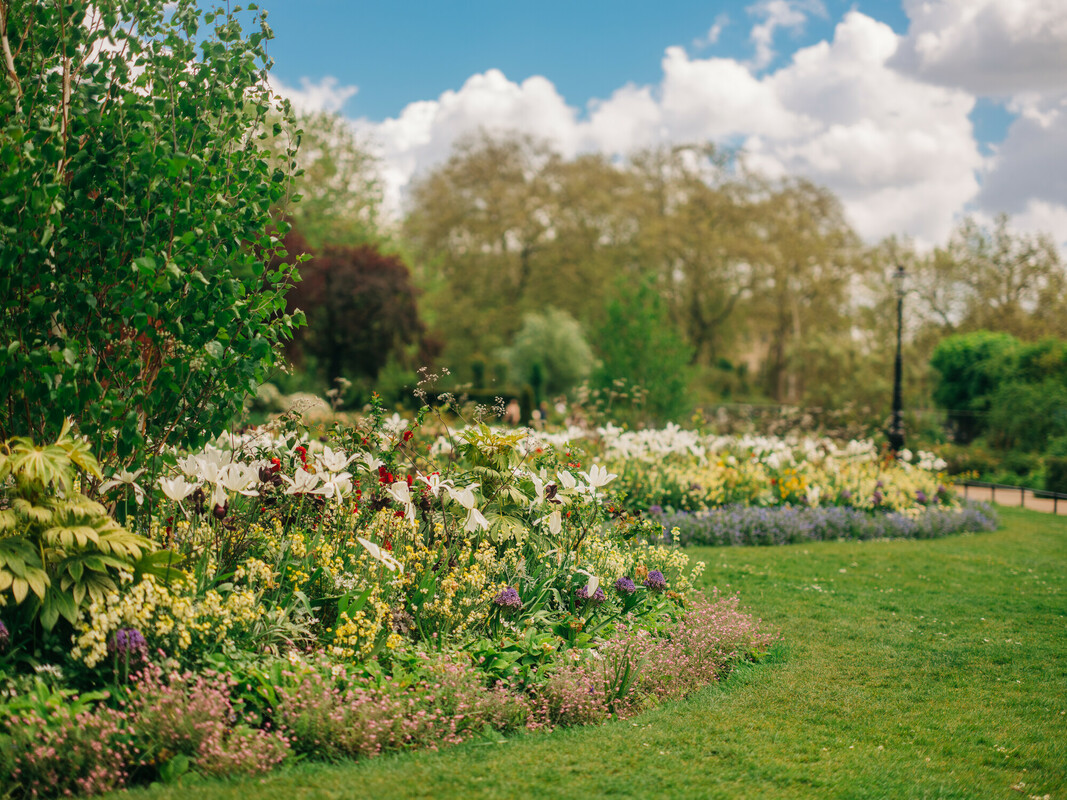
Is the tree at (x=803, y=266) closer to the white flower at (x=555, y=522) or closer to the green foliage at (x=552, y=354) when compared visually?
the green foliage at (x=552, y=354)

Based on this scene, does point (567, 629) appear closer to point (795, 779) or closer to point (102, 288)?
point (795, 779)

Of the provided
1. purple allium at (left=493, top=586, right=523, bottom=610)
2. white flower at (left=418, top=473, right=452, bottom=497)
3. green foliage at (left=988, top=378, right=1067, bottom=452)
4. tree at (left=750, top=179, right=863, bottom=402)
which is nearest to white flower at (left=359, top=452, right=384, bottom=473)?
white flower at (left=418, top=473, right=452, bottom=497)

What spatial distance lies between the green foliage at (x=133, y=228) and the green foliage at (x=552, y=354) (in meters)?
22.4

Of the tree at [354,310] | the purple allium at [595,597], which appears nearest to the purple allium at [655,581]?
the purple allium at [595,597]

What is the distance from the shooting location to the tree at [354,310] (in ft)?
73.2

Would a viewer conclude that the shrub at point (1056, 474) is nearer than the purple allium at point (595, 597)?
No

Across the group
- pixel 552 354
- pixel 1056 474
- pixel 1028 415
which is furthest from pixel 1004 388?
pixel 552 354

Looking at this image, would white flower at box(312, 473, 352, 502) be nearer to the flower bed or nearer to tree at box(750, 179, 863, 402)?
the flower bed

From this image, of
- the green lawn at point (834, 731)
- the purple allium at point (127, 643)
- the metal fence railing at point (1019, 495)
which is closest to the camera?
the green lawn at point (834, 731)

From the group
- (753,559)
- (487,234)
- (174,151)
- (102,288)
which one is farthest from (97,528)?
(487,234)

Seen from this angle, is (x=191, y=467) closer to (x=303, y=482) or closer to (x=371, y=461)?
(x=303, y=482)

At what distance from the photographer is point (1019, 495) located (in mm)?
14609

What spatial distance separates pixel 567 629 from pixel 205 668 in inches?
76.4

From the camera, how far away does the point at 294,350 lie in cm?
2253
